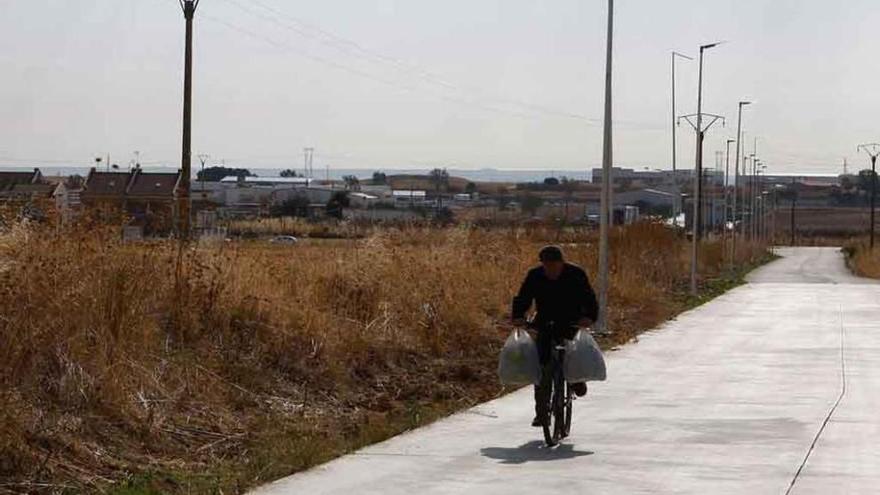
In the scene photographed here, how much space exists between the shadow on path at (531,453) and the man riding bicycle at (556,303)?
34 cm

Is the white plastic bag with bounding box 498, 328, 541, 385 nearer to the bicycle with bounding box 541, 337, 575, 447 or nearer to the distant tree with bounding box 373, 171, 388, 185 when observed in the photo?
the bicycle with bounding box 541, 337, 575, 447

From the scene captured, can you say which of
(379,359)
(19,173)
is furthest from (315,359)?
(19,173)

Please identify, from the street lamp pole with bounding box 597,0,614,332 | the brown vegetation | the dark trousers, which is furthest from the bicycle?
the brown vegetation

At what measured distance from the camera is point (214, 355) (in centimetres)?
1557

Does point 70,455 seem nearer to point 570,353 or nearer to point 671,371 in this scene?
point 570,353

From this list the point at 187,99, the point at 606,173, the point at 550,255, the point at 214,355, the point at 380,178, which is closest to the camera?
the point at 550,255

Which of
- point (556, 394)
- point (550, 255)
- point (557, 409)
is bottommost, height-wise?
point (557, 409)

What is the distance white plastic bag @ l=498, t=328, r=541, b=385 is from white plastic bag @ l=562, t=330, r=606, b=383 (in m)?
0.27

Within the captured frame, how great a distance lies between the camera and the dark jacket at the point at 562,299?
1368 cm

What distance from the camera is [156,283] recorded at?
52.7 feet

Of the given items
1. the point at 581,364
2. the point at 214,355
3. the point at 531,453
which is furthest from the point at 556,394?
the point at 214,355

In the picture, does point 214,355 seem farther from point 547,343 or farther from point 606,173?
point 606,173

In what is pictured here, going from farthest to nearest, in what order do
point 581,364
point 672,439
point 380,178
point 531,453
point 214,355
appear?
point 380,178 < point 214,355 < point 672,439 < point 581,364 < point 531,453

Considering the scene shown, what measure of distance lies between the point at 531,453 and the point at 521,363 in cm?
87
